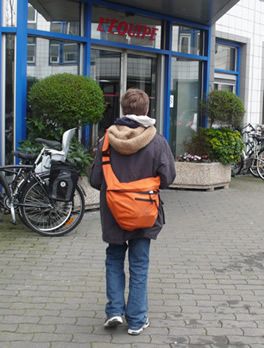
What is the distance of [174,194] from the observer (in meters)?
9.70

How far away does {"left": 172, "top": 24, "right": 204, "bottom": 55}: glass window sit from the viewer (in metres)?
10.5

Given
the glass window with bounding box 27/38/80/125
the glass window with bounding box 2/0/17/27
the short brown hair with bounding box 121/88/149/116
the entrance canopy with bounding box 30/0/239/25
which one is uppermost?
the entrance canopy with bounding box 30/0/239/25

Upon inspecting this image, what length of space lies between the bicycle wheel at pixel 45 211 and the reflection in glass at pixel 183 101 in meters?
4.76

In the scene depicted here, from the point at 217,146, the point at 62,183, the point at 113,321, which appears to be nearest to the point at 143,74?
the point at 217,146

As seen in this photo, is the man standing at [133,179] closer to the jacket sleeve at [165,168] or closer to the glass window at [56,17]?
the jacket sleeve at [165,168]

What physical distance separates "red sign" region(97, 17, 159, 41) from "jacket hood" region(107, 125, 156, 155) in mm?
5817

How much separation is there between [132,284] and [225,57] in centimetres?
1058

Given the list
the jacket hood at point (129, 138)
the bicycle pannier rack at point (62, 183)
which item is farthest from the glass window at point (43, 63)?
the jacket hood at point (129, 138)

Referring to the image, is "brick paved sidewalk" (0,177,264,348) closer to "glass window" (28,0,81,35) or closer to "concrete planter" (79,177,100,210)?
"concrete planter" (79,177,100,210)

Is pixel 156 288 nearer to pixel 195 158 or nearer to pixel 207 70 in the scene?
pixel 195 158

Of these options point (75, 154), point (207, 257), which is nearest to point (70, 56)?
point (75, 154)

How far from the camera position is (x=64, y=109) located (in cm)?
700

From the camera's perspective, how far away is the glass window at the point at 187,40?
10.5m

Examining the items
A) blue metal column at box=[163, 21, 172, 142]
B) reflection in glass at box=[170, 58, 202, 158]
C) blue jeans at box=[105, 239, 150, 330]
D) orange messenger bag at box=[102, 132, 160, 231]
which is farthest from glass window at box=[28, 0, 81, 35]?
blue jeans at box=[105, 239, 150, 330]
